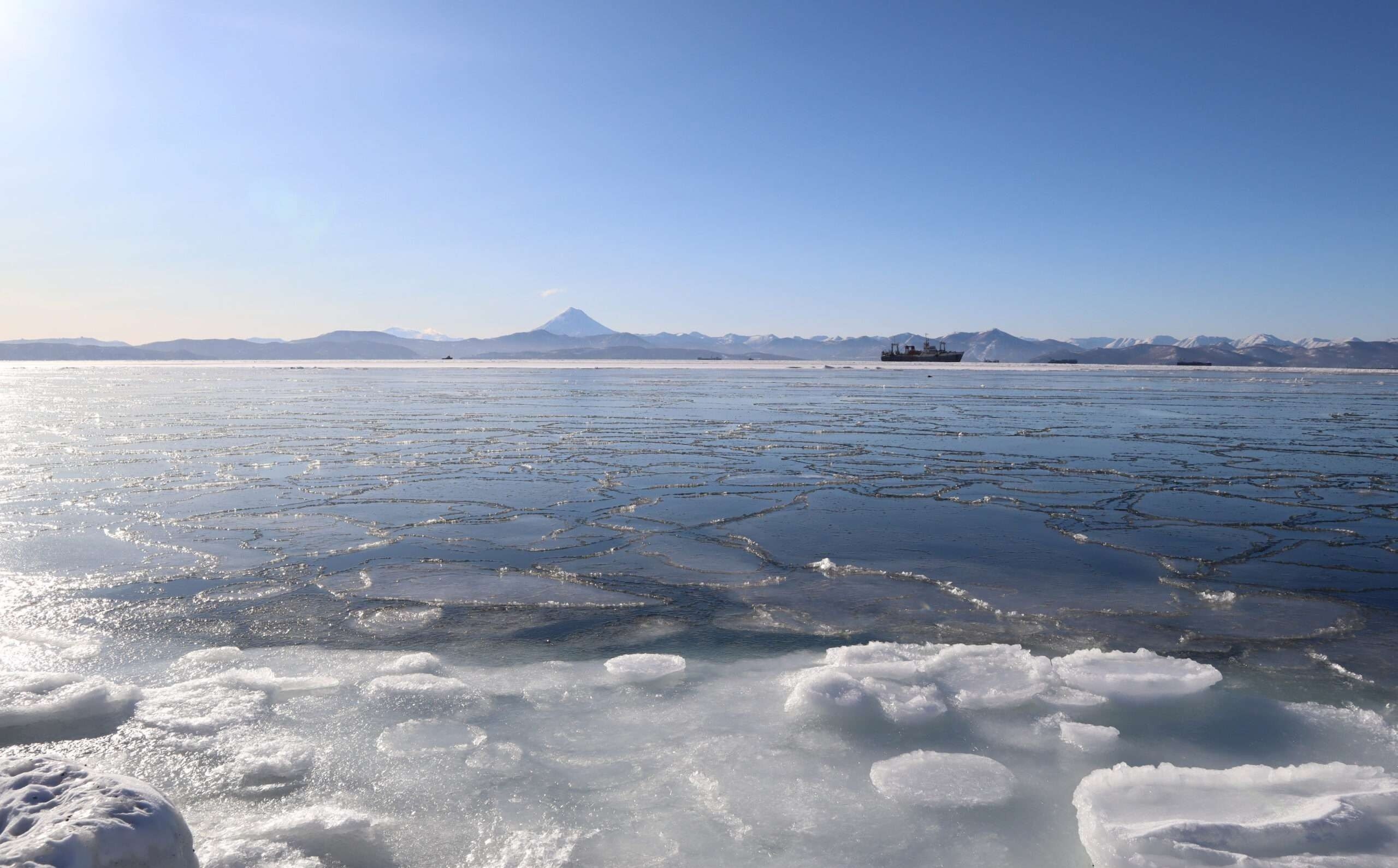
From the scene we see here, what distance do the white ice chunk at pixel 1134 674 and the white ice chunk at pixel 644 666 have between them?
6.49 ft

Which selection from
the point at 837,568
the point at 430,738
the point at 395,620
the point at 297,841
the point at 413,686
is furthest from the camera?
the point at 837,568

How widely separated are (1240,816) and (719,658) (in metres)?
2.37

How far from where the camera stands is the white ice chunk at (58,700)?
352 centimetres

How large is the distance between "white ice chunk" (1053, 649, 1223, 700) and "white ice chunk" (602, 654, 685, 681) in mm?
1978

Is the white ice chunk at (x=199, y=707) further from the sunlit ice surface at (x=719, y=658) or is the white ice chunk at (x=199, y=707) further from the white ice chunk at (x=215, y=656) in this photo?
the white ice chunk at (x=215, y=656)

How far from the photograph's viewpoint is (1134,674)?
3.99m

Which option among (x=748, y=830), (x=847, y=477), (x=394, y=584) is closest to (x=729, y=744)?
(x=748, y=830)

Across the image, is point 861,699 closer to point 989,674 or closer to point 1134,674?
point 989,674

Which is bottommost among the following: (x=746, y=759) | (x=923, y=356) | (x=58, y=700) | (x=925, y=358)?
(x=746, y=759)

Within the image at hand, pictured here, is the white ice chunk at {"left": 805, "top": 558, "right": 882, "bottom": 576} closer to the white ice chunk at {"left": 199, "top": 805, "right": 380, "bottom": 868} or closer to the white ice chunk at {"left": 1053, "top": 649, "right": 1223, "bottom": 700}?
the white ice chunk at {"left": 1053, "top": 649, "right": 1223, "bottom": 700}

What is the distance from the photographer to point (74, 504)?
827cm

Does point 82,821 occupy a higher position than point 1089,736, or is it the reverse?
point 82,821

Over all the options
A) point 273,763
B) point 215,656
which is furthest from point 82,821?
point 215,656

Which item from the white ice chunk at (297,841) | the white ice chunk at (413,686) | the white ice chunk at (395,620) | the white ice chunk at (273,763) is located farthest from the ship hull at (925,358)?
the white ice chunk at (297,841)
